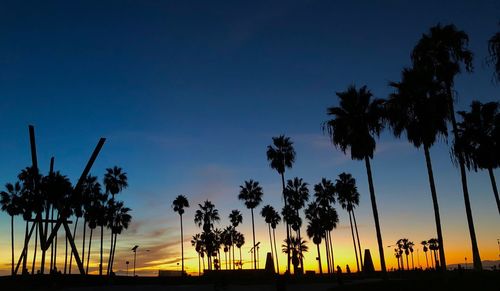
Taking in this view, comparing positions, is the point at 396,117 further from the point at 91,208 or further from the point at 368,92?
the point at 91,208

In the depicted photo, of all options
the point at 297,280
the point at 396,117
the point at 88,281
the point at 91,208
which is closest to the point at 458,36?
the point at 396,117

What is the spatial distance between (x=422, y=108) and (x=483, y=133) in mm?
10579

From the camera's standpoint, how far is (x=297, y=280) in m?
52.3

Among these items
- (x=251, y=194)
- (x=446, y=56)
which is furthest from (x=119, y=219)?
(x=446, y=56)

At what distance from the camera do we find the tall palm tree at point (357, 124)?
2950cm

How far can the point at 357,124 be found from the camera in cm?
2984

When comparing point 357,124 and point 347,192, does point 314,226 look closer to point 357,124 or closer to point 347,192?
point 347,192

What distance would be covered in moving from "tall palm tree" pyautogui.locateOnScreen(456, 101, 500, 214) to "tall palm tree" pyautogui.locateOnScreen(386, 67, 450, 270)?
25.4ft

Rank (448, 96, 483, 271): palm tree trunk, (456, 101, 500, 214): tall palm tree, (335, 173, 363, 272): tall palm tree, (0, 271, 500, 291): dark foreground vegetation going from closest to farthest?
(0, 271, 500, 291): dark foreground vegetation
(448, 96, 483, 271): palm tree trunk
(456, 101, 500, 214): tall palm tree
(335, 173, 363, 272): tall palm tree

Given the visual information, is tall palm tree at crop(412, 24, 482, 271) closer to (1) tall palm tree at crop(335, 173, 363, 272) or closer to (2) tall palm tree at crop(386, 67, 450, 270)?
(2) tall palm tree at crop(386, 67, 450, 270)

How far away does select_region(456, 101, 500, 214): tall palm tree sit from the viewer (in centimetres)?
3294

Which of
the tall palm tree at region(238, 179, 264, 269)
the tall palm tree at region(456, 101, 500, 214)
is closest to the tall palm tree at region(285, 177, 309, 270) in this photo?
the tall palm tree at region(238, 179, 264, 269)

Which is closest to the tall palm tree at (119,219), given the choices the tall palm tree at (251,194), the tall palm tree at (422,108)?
the tall palm tree at (251,194)

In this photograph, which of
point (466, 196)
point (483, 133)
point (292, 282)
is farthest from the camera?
point (292, 282)
